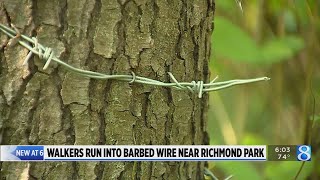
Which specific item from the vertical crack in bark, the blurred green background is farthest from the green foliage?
the vertical crack in bark

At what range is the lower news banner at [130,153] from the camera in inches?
36.5

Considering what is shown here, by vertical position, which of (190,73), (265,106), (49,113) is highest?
(265,106)

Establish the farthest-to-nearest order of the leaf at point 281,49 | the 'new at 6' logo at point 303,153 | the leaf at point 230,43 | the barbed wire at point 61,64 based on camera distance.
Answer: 1. the leaf at point 281,49
2. the leaf at point 230,43
3. the 'new at 6' logo at point 303,153
4. the barbed wire at point 61,64

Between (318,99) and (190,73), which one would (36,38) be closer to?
(190,73)

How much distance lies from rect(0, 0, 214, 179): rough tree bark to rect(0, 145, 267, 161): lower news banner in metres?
0.01

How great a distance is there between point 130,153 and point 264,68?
3.29 ft

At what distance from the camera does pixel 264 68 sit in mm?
1883

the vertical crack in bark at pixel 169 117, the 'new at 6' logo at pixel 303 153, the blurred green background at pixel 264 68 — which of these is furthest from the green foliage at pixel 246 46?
the vertical crack in bark at pixel 169 117

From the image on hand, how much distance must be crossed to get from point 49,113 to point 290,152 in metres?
0.50

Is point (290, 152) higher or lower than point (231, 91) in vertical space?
lower

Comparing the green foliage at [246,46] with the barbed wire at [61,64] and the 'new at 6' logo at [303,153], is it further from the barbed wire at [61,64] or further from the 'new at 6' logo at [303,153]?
the barbed wire at [61,64]

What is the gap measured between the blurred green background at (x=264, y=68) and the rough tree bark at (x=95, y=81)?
52 cm

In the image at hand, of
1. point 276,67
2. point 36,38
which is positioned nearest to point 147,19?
point 36,38

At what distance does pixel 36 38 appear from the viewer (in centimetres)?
91
